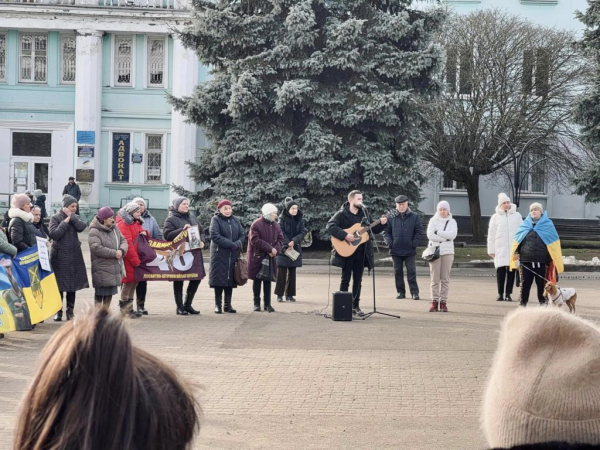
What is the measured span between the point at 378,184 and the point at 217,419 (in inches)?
883

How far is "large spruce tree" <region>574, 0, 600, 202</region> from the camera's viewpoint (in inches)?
1121

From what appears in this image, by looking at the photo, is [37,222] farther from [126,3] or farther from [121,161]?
[126,3]

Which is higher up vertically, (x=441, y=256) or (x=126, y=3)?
(x=126, y=3)

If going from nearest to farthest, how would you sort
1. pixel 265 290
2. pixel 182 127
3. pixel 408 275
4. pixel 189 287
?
pixel 189 287
pixel 265 290
pixel 408 275
pixel 182 127

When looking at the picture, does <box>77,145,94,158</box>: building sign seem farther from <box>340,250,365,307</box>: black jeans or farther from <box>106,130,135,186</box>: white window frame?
<box>340,250,365,307</box>: black jeans

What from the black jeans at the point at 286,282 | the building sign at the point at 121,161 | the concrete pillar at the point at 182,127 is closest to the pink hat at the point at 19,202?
the black jeans at the point at 286,282

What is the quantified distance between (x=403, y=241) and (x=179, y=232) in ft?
16.2

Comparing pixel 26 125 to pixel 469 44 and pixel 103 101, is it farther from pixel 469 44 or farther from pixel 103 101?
pixel 469 44

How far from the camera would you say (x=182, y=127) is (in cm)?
4291

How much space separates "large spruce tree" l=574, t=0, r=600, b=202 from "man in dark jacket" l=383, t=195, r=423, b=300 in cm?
1202

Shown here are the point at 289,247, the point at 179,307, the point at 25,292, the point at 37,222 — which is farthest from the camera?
the point at 289,247

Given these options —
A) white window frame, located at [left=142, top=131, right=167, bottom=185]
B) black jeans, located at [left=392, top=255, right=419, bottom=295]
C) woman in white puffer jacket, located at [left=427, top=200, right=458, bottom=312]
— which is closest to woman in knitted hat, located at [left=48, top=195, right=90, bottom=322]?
woman in white puffer jacket, located at [left=427, top=200, right=458, bottom=312]

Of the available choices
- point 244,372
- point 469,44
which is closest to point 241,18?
point 469,44

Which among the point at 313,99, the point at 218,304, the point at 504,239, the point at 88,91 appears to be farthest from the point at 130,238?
the point at 88,91
